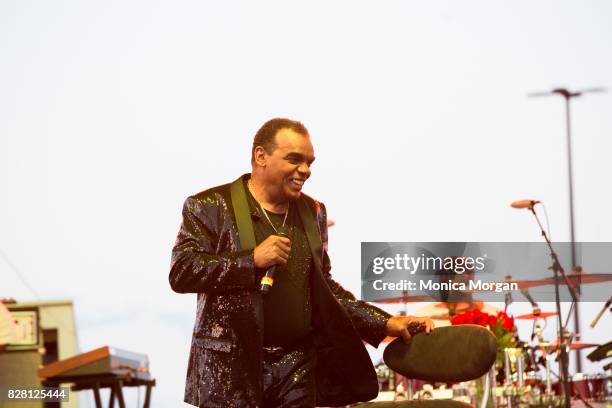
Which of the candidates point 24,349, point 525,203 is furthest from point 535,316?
point 24,349

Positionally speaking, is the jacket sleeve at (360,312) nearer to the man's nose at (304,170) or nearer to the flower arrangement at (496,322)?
the man's nose at (304,170)

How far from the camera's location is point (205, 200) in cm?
232

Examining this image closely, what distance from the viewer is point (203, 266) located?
85.8 inches

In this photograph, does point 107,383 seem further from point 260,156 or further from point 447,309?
point 447,309

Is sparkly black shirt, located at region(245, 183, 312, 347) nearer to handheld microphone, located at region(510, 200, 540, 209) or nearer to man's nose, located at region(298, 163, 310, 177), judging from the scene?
man's nose, located at region(298, 163, 310, 177)

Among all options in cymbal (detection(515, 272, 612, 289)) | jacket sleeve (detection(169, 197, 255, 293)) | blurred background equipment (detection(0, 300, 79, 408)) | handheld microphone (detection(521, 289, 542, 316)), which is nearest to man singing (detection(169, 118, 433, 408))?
jacket sleeve (detection(169, 197, 255, 293))

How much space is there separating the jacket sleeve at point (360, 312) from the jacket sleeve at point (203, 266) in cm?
31

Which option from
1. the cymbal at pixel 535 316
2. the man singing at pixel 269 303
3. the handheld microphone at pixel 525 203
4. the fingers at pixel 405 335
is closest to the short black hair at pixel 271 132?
the man singing at pixel 269 303

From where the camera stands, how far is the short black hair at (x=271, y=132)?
2309 mm

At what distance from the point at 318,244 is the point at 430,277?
264 centimetres

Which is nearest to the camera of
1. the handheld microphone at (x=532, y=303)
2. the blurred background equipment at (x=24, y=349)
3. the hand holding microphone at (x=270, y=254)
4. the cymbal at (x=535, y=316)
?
the hand holding microphone at (x=270, y=254)

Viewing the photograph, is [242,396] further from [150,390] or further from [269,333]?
[150,390]

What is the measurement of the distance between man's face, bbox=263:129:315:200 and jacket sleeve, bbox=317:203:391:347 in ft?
0.68

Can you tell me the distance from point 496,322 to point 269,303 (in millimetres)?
2489
